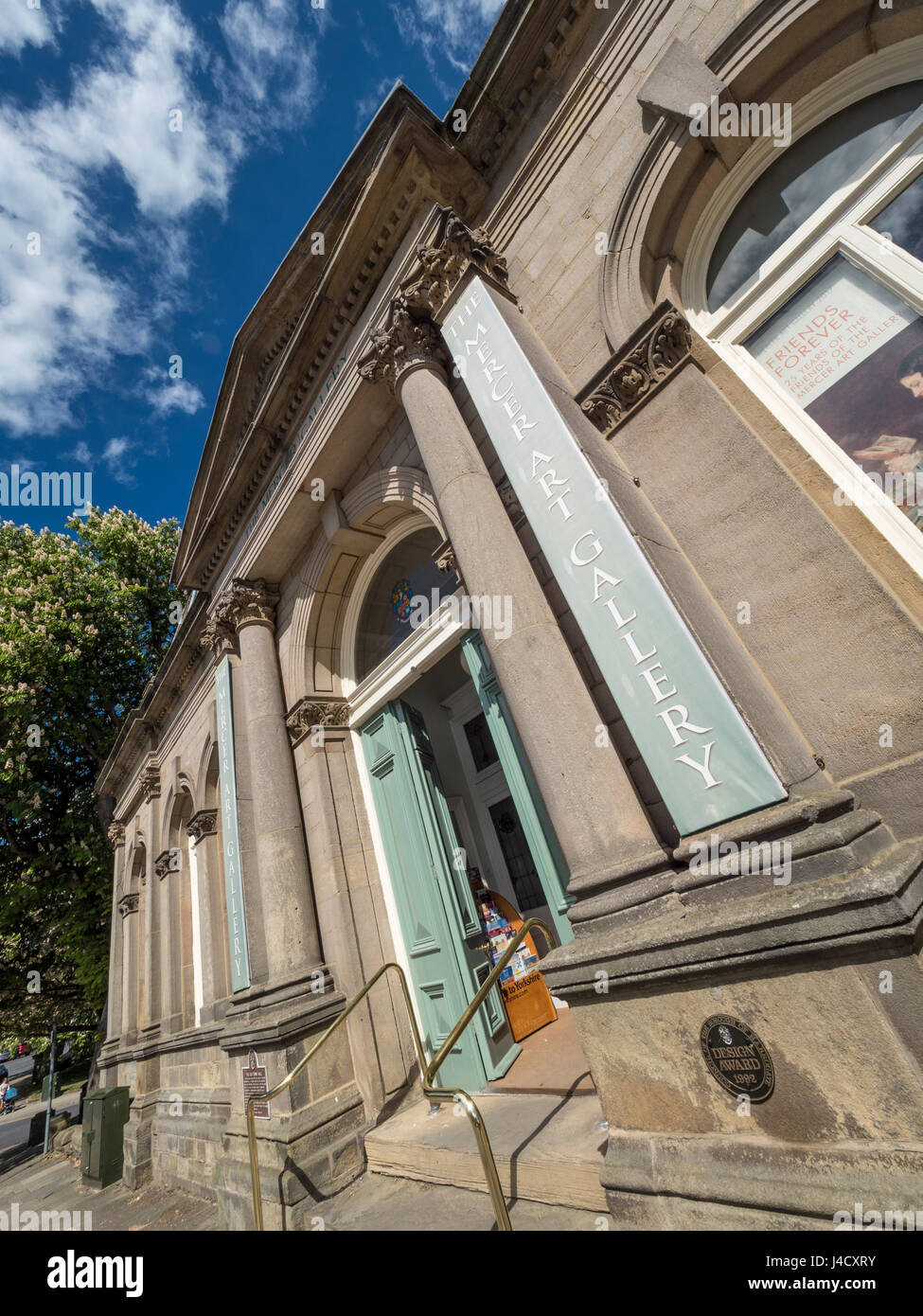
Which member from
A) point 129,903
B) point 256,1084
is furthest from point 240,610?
point 129,903

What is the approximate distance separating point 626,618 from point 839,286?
2263 millimetres

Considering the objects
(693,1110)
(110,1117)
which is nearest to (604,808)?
(693,1110)

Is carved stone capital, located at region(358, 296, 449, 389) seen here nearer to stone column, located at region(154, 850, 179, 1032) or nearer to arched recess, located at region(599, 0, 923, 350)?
arched recess, located at region(599, 0, 923, 350)

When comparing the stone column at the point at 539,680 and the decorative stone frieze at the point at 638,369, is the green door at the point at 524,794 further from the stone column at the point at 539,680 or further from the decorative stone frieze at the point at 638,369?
the decorative stone frieze at the point at 638,369

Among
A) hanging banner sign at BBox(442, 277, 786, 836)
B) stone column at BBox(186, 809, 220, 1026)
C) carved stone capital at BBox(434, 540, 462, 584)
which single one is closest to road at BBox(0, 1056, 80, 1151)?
stone column at BBox(186, 809, 220, 1026)

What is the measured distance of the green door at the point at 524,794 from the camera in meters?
4.32

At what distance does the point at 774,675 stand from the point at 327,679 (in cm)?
536

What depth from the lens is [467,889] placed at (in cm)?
571

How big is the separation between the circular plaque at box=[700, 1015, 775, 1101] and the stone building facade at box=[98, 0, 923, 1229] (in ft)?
0.08

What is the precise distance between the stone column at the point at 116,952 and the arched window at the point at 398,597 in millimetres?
9764

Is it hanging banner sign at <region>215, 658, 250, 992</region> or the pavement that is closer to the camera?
the pavement

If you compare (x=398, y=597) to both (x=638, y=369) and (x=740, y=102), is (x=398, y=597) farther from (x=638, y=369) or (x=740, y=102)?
(x=740, y=102)

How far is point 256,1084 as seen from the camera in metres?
5.41

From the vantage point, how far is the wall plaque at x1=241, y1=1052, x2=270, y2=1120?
524cm
